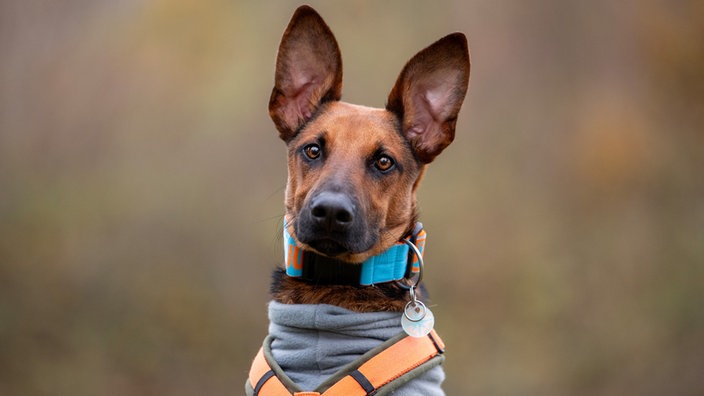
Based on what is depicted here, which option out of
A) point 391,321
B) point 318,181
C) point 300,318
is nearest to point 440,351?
point 391,321

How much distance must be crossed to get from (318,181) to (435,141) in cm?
78

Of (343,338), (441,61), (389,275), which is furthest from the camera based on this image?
(441,61)

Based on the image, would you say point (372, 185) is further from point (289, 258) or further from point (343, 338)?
point (343, 338)

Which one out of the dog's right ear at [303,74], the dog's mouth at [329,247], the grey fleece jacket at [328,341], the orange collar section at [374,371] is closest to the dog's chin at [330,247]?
the dog's mouth at [329,247]

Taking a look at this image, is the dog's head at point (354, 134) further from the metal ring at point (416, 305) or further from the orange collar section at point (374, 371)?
the orange collar section at point (374, 371)

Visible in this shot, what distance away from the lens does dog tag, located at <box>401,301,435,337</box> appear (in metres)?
3.40

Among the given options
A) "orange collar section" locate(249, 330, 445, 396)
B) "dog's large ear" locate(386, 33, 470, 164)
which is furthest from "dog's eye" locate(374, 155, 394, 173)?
"orange collar section" locate(249, 330, 445, 396)

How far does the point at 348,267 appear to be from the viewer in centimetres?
353

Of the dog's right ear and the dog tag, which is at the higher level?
the dog's right ear

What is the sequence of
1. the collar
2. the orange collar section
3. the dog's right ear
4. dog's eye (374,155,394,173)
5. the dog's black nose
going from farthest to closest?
the dog's right ear → dog's eye (374,155,394,173) → the collar → the dog's black nose → the orange collar section

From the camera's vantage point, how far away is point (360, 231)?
340 centimetres

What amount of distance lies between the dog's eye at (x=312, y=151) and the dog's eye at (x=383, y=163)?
0.99ft

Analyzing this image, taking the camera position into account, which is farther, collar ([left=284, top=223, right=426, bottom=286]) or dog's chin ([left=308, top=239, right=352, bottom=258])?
collar ([left=284, top=223, right=426, bottom=286])

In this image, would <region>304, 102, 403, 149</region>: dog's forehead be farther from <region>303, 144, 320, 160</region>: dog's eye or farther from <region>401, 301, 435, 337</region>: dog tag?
<region>401, 301, 435, 337</region>: dog tag
